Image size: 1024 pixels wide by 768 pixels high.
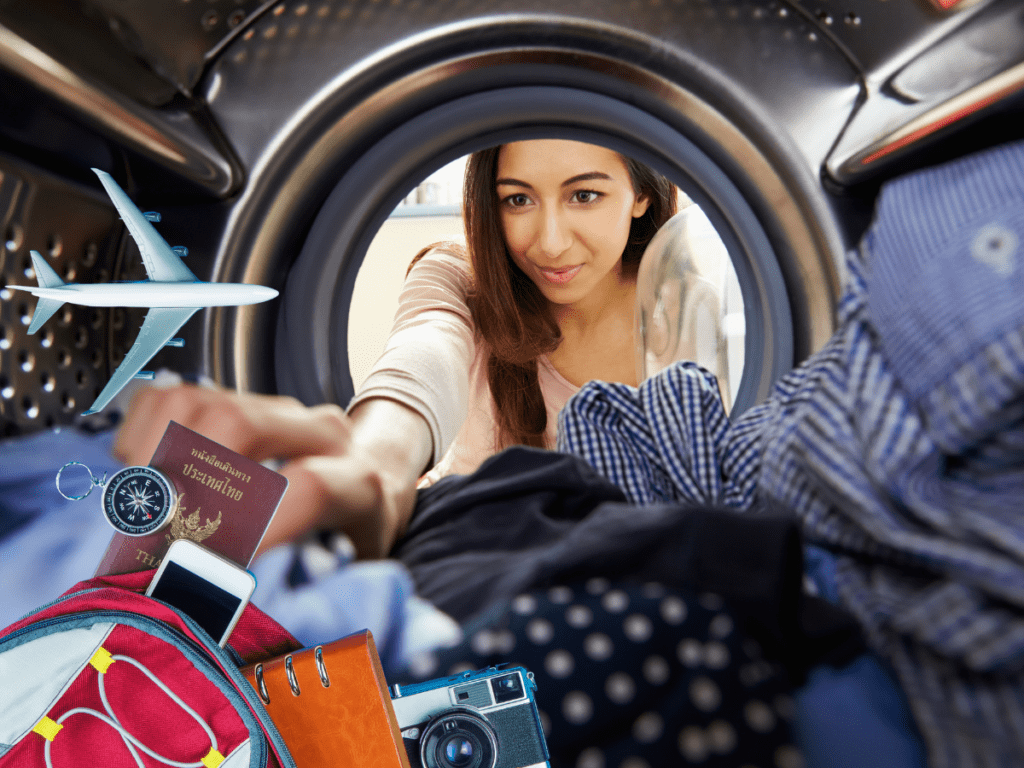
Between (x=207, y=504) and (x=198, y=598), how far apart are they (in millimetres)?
68

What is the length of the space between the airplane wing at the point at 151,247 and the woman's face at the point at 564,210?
502 mm

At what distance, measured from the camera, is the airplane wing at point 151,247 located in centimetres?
62

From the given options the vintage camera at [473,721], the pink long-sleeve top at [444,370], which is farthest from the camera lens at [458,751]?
the pink long-sleeve top at [444,370]

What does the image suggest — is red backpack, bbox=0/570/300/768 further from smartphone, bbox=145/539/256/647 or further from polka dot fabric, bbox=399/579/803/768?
polka dot fabric, bbox=399/579/803/768

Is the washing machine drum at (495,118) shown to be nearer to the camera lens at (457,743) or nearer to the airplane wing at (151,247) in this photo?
the airplane wing at (151,247)

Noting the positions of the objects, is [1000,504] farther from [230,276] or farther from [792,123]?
[230,276]

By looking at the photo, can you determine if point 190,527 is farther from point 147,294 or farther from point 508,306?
point 508,306

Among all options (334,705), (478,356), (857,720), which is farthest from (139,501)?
(478,356)

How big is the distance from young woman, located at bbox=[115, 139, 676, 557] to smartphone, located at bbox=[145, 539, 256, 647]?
Answer: 8 cm

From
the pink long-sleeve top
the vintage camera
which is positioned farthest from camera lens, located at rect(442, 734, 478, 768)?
the pink long-sleeve top

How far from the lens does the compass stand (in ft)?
1.57

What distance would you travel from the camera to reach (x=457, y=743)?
414mm

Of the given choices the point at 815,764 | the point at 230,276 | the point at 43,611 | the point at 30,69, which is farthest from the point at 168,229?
the point at 815,764

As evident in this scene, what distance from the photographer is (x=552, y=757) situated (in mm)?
392
